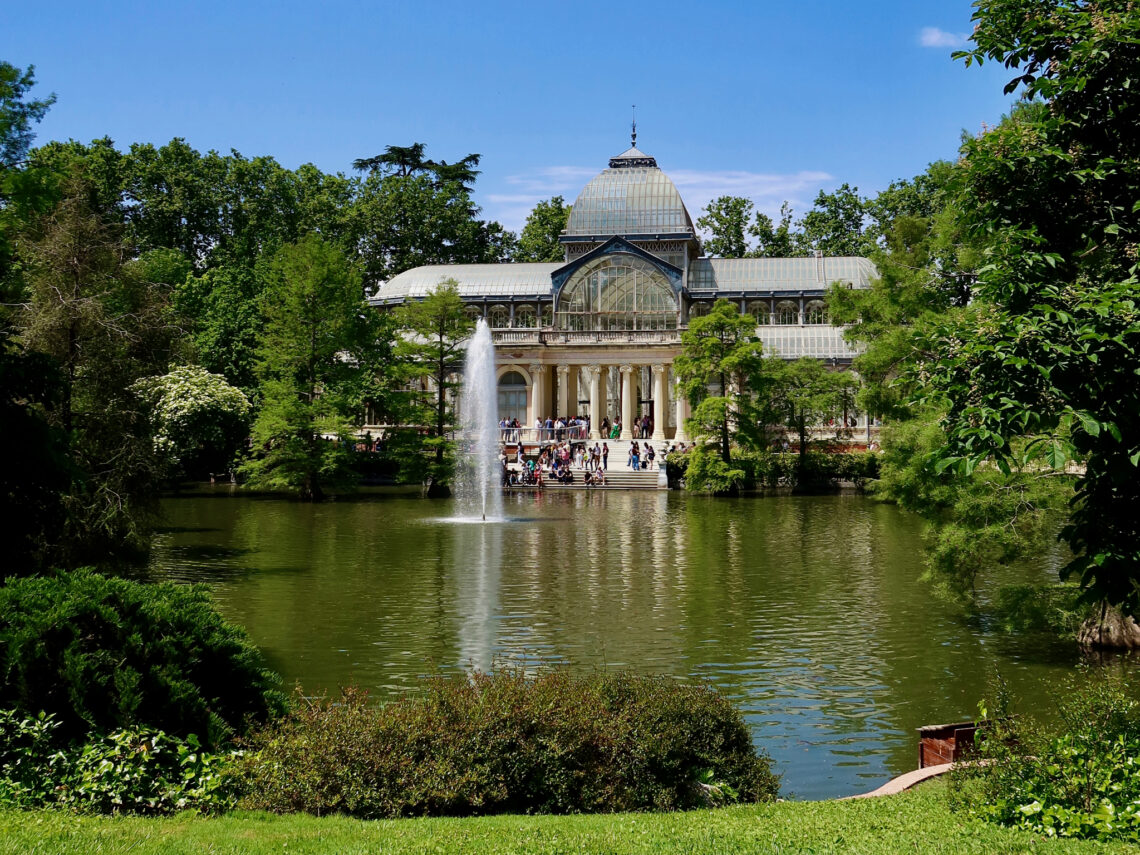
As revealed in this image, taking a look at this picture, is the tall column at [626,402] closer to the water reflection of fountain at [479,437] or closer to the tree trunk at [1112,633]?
the water reflection of fountain at [479,437]

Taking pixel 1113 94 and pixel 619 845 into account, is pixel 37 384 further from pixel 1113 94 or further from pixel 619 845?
pixel 1113 94

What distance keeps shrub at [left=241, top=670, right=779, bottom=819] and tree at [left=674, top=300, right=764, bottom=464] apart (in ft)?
121

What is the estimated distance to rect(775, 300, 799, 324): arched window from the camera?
220ft

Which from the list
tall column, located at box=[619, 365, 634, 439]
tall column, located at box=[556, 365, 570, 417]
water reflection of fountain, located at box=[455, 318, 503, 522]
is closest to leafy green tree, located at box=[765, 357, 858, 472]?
water reflection of fountain, located at box=[455, 318, 503, 522]

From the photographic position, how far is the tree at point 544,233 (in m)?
83.4

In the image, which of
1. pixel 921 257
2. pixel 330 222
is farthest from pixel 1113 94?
pixel 330 222

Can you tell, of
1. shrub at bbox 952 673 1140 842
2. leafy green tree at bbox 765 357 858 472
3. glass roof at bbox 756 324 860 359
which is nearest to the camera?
shrub at bbox 952 673 1140 842

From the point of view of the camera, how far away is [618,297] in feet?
214

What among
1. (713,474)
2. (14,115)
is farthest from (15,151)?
(713,474)

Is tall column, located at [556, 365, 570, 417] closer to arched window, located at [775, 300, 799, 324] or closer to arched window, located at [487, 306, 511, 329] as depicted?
arched window, located at [487, 306, 511, 329]

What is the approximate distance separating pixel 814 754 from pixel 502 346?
53.9 m

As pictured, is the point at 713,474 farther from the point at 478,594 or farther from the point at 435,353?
the point at 478,594

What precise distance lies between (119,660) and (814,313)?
61.2m

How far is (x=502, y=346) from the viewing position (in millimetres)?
64625
